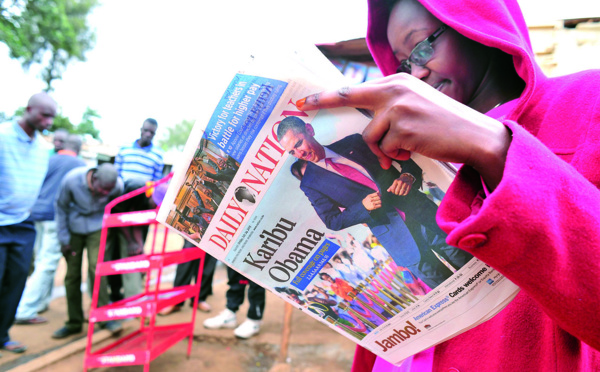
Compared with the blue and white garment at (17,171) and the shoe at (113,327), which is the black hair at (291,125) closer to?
the blue and white garment at (17,171)

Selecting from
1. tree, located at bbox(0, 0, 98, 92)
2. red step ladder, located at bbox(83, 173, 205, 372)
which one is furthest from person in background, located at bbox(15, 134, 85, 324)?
tree, located at bbox(0, 0, 98, 92)

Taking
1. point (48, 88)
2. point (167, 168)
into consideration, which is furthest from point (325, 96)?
point (48, 88)

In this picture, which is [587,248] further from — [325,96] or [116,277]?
[116,277]

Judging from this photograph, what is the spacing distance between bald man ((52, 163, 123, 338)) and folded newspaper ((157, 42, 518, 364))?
3.09 metres

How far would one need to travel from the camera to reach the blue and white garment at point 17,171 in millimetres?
2773

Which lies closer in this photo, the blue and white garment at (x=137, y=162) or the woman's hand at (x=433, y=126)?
the woman's hand at (x=433, y=126)

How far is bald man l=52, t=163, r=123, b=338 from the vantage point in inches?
131

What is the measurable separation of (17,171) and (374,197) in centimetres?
323

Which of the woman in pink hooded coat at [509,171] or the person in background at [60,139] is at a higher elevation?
the woman in pink hooded coat at [509,171]

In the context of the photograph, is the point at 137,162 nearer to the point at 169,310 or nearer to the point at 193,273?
the point at 193,273

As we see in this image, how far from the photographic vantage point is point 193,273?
14.6 feet

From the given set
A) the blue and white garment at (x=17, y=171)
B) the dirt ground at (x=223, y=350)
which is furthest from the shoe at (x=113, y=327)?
the blue and white garment at (x=17, y=171)

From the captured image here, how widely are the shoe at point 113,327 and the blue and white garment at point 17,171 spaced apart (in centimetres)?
131

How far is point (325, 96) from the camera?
0.54 meters
